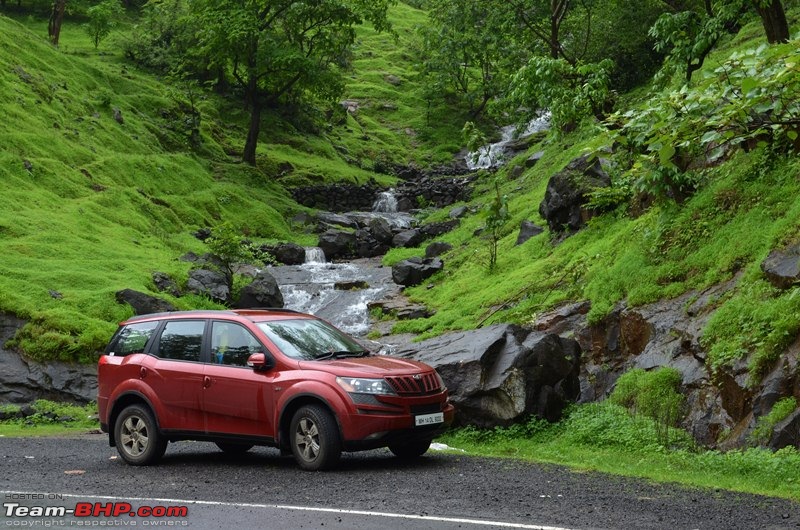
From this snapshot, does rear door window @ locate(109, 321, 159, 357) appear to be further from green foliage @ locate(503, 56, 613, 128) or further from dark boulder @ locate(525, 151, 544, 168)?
dark boulder @ locate(525, 151, 544, 168)

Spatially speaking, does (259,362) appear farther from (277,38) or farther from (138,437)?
(277,38)

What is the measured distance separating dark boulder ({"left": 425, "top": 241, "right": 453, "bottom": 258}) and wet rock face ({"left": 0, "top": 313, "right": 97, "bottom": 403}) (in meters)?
14.0

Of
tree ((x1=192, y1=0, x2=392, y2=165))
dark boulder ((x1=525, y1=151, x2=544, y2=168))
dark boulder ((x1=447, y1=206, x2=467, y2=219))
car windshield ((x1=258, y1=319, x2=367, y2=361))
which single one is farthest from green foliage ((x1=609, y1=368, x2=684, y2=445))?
tree ((x1=192, y1=0, x2=392, y2=165))

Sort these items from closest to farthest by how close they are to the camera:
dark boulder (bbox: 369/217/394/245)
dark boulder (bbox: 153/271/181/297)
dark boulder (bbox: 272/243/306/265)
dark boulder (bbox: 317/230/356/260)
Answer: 1. dark boulder (bbox: 153/271/181/297)
2. dark boulder (bbox: 272/243/306/265)
3. dark boulder (bbox: 317/230/356/260)
4. dark boulder (bbox: 369/217/394/245)

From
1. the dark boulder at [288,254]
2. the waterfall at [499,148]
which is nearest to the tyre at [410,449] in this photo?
the dark boulder at [288,254]

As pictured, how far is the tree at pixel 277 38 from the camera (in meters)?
37.6

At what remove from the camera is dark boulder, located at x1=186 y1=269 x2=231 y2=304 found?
23.2 metres

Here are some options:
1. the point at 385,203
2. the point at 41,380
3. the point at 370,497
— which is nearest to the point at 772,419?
the point at 370,497

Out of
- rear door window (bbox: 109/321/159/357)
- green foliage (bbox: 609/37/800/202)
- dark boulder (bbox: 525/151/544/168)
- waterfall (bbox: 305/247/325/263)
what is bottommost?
rear door window (bbox: 109/321/159/357)

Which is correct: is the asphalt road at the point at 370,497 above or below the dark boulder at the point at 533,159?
below

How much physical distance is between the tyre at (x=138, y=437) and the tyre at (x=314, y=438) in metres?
2.18

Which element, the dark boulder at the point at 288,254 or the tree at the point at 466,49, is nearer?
the dark boulder at the point at 288,254

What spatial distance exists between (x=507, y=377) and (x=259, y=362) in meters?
4.45

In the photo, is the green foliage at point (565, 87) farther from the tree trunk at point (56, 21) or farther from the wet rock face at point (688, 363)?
the tree trunk at point (56, 21)
